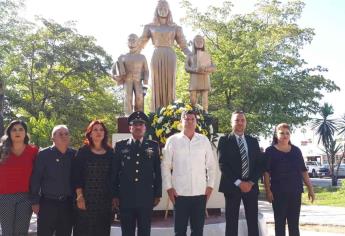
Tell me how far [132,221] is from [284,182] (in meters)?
1.90

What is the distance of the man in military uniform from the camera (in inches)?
178

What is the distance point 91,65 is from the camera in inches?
998

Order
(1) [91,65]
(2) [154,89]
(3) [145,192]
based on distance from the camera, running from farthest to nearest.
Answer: (1) [91,65], (2) [154,89], (3) [145,192]

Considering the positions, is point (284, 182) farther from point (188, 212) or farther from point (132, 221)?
point (132, 221)

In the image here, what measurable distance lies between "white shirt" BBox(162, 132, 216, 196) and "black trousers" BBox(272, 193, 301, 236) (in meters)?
1.03

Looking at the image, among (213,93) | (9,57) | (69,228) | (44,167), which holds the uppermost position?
(9,57)

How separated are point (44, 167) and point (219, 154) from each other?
6.52 feet

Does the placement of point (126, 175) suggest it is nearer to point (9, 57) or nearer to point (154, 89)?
point (154, 89)

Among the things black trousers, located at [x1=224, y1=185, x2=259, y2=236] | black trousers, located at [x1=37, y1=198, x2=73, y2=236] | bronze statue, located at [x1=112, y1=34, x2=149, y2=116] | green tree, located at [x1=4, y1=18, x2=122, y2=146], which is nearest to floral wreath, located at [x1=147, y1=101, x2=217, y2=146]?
bronze statue, located at [x1=112, y1=34, x2=149, y2=116]

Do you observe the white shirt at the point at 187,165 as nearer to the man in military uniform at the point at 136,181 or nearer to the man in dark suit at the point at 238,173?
the man in military uniform at the point at 136,181

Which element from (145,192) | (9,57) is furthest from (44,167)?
(9,57)

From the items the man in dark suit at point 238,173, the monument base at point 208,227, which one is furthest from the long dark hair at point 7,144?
the man in dark suit at point 238,173

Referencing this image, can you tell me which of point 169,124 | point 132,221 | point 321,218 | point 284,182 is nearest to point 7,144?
point 132,221

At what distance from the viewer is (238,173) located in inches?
202
